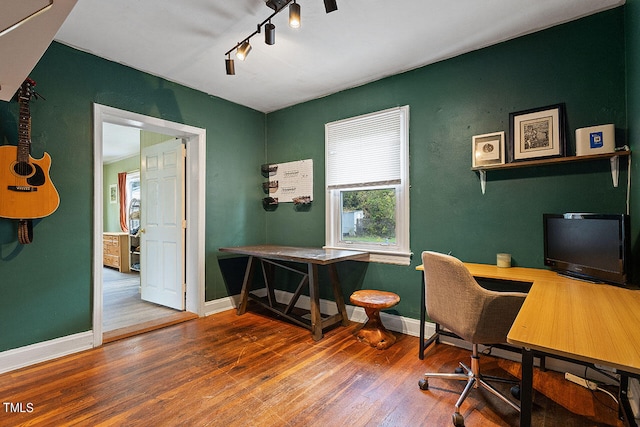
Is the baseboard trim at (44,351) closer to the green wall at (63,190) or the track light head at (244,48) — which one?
the green wall at (63,190)

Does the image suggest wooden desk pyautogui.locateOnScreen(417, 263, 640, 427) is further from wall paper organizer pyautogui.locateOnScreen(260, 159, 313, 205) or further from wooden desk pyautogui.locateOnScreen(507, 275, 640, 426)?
wall paper organizer pyautogui.locateOnScreen(260, 159, 313, 205)

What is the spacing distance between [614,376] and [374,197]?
2246 millimetres

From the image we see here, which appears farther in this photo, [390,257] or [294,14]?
[390,257]

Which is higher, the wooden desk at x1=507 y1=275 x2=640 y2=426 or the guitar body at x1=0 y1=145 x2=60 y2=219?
the guitar body at x1=0 y1=145 x2=60 y2=219

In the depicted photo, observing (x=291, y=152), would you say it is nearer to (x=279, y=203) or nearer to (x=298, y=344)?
(x=279, y=203)

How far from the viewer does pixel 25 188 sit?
7.41 feet

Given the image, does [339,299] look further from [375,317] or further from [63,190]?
[63,190]

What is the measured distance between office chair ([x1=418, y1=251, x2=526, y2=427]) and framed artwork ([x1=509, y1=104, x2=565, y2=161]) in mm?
1186

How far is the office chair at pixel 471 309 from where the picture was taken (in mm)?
1703

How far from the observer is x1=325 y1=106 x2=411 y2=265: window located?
3.04 m

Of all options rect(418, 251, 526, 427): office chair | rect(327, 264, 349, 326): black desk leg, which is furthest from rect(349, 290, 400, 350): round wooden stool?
rect(418, 251, 526, 427): office chair

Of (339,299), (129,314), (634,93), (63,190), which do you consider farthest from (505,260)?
(129,314)

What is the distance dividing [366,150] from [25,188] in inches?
115

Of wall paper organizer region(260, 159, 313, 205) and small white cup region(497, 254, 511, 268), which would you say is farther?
wall paper organizer region(260, 159, 313, 205)
